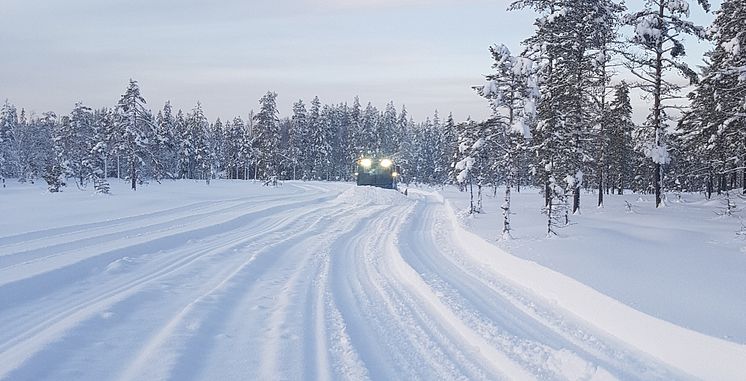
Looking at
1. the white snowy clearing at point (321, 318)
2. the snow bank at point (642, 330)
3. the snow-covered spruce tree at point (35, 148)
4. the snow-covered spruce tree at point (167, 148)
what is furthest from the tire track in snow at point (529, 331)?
the snow-covered spruce tree at point (35, 148)

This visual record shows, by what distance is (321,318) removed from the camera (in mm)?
7820

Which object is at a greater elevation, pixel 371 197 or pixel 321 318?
pixel 371 197

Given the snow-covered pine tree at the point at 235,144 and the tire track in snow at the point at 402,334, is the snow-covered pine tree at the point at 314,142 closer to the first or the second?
the snow-covered pine tree at the point at 235,144

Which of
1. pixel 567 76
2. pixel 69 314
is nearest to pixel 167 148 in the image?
pixel 567 76

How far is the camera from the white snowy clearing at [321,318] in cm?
571

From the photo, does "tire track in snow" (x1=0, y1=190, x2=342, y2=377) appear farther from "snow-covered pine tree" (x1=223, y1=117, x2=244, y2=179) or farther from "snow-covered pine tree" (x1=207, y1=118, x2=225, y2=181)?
"snow-covered pine tree" (x1=207, y1=118, x2=225, y2=181)

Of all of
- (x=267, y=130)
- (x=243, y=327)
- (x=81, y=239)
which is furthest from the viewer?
(x=267, y=130)

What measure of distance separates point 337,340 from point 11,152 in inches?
3898

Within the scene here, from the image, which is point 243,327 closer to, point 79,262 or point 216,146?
point 79,262

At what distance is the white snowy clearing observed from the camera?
18.7ft

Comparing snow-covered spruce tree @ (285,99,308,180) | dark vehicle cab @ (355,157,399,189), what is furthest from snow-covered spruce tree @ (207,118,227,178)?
dark vehicle cab @ (355,157,399,189)

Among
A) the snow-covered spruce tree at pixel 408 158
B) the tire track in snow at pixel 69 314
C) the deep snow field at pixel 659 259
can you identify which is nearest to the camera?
the tire track in snow at pixel 69 314

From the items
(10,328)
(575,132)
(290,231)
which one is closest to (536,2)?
(575,132)

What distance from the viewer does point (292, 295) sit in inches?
369
